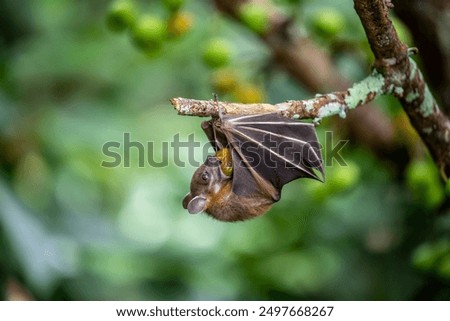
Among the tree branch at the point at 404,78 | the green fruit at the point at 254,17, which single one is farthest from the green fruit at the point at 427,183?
the green fruit at the point at 254,17

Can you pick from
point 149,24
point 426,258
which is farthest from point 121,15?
point 426,258

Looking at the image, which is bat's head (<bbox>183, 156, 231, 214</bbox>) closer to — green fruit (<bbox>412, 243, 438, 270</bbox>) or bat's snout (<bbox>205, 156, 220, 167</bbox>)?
bat's snout (<bbox>205, 156, 220, 167</bbox>)

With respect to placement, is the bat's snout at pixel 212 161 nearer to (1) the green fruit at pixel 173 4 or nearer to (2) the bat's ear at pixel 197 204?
(2) the bat's ear at pixel 197 204

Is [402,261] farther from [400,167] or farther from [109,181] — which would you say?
[109,181]

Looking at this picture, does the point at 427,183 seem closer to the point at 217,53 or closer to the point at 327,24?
the point at 327,24

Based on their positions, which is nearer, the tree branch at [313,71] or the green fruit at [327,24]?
the green fruit at [327,24]
